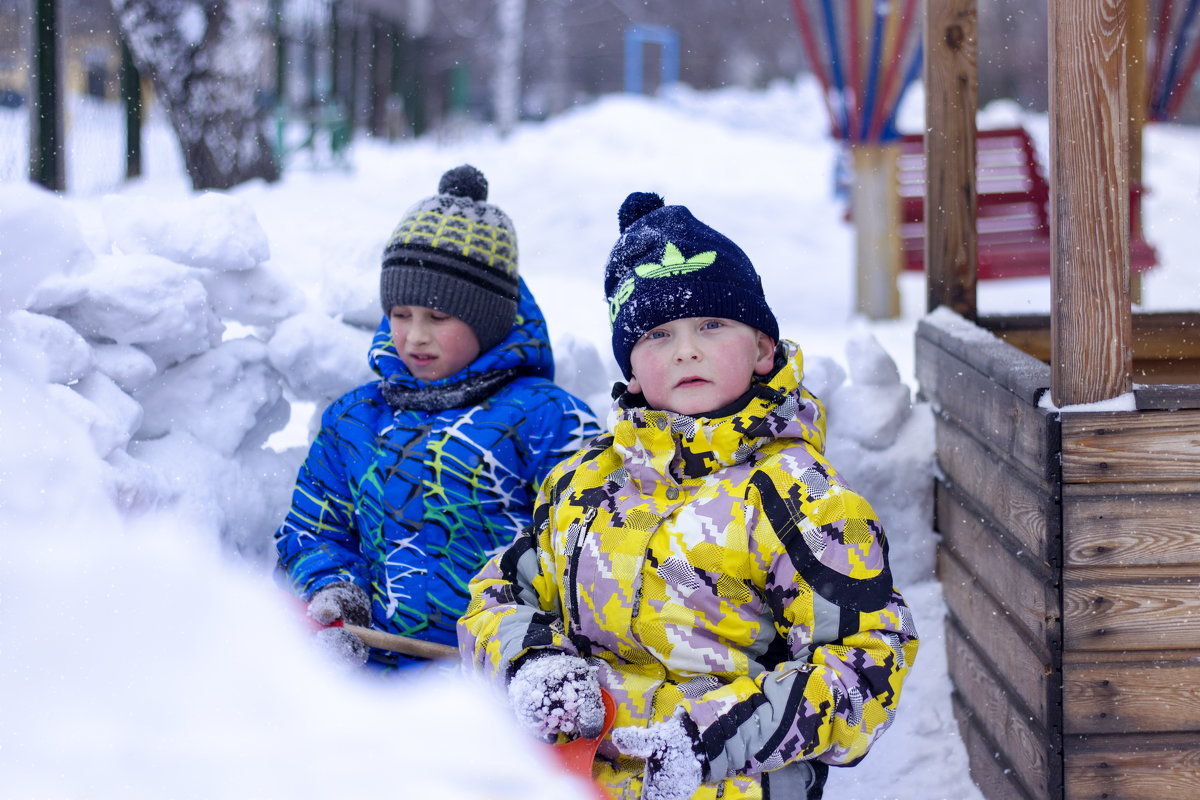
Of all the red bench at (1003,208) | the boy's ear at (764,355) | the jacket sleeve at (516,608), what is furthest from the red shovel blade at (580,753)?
the red bench at (1003,208)

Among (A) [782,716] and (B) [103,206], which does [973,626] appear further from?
(B) [103,206]

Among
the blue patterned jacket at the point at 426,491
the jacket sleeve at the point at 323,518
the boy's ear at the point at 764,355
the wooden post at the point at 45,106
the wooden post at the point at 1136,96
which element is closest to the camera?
the boy's ear at the point at 764,355

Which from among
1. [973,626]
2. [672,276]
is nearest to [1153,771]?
[973,626]

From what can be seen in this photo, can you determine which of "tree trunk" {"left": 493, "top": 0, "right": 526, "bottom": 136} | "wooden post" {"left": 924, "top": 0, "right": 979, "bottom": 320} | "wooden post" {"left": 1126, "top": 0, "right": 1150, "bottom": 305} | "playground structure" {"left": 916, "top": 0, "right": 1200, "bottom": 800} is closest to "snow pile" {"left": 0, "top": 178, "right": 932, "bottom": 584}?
"wooden post" {"left": 924, "top": 0, "right": 979, "bottom": 320}

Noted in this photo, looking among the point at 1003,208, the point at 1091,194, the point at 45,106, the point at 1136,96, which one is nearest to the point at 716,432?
the point at 1091,194

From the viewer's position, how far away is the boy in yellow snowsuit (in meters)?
1.61

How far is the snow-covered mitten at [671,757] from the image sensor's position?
1.56m

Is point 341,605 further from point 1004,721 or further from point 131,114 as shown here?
point 131,114

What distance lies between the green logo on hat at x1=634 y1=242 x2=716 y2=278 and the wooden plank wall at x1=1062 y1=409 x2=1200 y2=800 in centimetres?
72

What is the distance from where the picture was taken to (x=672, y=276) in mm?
1836

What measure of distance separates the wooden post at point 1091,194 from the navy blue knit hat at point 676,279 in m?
0.56

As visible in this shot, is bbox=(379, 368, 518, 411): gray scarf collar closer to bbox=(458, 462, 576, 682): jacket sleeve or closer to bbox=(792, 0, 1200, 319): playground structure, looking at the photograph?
bbox=(458, 462, 576, 682): jacket sleeve

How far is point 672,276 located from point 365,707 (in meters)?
1.08

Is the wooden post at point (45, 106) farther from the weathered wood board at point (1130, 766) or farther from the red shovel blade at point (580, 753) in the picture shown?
the weathered wood board at point (1130, 766)
